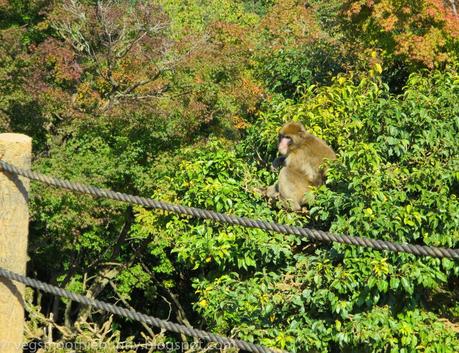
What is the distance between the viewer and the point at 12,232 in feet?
7.64

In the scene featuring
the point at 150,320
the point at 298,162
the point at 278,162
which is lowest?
the point at 278,162

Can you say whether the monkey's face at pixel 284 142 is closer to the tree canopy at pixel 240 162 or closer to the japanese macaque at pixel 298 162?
the japanese macaque at pixel 298 162

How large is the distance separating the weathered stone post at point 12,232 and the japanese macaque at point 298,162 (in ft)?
13.6

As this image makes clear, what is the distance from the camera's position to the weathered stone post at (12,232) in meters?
2.28

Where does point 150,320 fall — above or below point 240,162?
above

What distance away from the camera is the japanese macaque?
634cm

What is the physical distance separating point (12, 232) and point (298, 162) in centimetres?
423

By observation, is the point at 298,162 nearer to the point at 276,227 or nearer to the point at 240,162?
the point at 240,162

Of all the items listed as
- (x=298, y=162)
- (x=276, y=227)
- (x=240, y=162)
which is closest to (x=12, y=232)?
(x=276, y=227)

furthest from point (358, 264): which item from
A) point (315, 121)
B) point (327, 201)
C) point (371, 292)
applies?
point (315, 121)

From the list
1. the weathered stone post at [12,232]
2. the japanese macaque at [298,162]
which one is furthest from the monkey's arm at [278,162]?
the weathered stone post at [12,232]

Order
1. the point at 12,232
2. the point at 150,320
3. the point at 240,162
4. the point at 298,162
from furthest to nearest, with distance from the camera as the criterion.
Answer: the point at 240,162
the point at 298,162
the point at 12,232
the point at 150,320

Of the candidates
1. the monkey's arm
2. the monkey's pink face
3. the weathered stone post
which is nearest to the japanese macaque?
the monkey's pink face

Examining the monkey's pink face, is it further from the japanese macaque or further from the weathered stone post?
the weathered stone post
